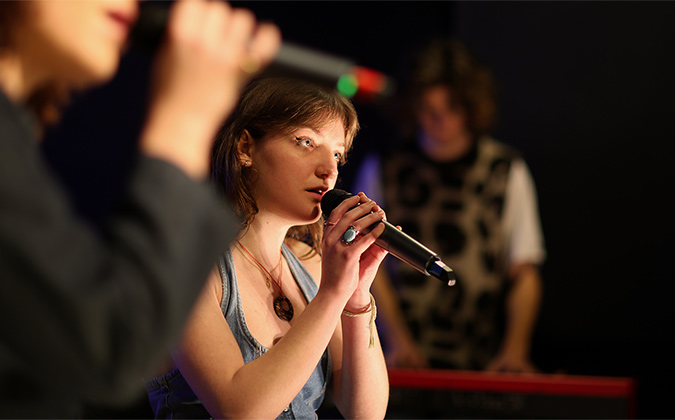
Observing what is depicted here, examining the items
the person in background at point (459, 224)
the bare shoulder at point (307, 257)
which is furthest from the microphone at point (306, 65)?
the person in background at point (459, 224)

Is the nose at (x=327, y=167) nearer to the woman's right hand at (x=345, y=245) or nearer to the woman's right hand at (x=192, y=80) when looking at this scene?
the woman's right hand at (x=345, y=245)

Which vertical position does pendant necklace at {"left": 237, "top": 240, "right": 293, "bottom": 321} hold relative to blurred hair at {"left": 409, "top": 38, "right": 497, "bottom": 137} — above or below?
below

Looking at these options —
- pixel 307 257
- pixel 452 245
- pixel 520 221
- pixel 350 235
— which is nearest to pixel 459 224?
pixel 452 245

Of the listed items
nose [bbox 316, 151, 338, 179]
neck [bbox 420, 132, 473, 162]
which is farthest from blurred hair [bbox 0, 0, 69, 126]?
neck [bbox 420, 132, 473, 162]

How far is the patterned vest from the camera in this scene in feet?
8.69

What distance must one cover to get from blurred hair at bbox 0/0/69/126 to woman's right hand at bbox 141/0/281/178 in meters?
0.13

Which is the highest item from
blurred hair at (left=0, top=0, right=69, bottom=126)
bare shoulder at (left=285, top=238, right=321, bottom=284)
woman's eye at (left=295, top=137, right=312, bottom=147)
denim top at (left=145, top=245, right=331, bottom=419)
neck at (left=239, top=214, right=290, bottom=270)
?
blurred hair at (left=0, top=0, right=69, bottom=126)

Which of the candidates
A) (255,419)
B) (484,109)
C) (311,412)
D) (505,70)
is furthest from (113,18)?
(505,70)

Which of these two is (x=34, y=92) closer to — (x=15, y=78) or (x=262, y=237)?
(x=15, y=78)

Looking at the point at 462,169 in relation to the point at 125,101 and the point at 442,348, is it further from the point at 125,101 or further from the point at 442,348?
the point at 125,101

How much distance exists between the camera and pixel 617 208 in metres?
3.90

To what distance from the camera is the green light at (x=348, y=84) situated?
810 millimetres

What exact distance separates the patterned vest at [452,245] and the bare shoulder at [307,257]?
1.16 m

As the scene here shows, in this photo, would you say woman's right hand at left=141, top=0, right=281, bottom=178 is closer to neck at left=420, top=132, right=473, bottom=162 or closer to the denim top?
the denim top
